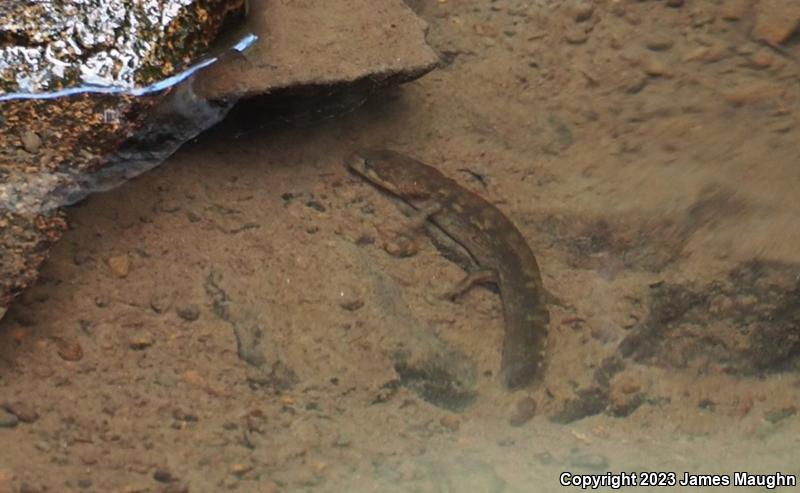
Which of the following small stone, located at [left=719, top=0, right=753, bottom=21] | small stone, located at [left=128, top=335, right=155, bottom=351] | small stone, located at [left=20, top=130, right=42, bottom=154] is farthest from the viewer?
small stone, located at [left=719, top=0, right=753, bottom=21]

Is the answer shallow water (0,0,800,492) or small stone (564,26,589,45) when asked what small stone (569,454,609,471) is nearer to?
shallow water (0,0,800,492)

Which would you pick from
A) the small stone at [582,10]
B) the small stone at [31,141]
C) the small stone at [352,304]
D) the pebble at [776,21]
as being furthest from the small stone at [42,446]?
the pebble at [776,21]

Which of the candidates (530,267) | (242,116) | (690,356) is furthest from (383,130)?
(690,356)

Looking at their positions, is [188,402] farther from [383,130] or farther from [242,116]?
[383,130]

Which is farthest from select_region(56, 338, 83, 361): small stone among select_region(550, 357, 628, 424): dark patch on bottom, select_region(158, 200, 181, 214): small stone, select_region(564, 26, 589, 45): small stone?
select_region(564, 26, 589, 45): small stone

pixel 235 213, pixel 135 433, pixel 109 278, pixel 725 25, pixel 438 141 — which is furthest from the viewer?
pixel 725 25

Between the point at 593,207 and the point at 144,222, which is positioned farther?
the point at 593,207
